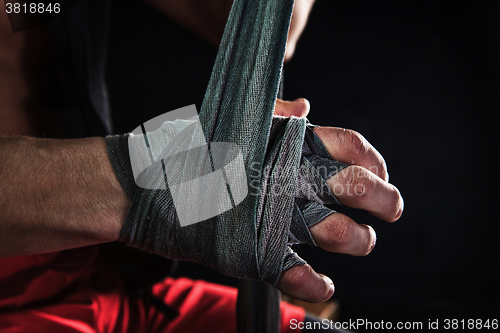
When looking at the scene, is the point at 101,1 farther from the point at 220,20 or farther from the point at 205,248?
the point at 205,248

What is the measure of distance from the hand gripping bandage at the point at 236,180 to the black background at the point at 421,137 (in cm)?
87

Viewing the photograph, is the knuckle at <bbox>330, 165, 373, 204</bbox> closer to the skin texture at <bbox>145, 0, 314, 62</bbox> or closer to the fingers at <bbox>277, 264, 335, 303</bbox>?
the fingers at <bbox>277, 264, 335, 303</bbox>

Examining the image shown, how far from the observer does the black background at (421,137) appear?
4.28 feet

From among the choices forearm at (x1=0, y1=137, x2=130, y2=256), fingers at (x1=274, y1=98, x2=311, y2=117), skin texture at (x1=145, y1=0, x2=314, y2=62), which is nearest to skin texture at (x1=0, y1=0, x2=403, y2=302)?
forearm at (x1=0, y1=137, x2=130, y2=256)

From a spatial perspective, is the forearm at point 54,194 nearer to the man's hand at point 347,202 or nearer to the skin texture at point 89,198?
the skin texture at point 89,198

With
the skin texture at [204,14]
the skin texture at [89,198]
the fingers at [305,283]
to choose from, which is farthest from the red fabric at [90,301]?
the skin texture at [204,14]

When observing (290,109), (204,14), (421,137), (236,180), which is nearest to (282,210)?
(236,180)

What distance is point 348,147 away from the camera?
35 cm

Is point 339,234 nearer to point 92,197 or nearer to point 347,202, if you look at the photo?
point 347,202

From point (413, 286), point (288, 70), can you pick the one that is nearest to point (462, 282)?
point (413, 286)

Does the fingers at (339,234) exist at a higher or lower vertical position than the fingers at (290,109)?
lower

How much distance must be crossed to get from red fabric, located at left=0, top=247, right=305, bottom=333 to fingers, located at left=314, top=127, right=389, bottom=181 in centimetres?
46

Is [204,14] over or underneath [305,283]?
over

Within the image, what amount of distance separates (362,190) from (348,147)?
5 centimetres
